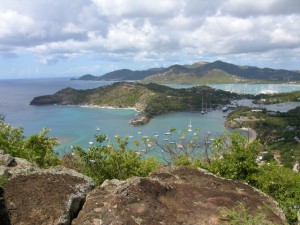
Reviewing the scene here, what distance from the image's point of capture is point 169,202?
12656 millimetres

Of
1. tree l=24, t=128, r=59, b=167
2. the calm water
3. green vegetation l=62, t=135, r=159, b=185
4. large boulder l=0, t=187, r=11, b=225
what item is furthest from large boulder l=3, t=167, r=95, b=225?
the calm water

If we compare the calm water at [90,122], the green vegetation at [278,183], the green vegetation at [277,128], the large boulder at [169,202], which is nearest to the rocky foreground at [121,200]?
the large boulder at [169,202]

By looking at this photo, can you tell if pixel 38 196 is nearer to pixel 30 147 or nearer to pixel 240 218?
pixel 240 218

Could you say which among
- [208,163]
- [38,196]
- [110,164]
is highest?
[38,196]

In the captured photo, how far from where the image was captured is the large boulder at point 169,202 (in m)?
11.3

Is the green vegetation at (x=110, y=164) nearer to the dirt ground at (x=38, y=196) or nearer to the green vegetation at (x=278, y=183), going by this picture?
the green vegetation at (x=278, y=183)

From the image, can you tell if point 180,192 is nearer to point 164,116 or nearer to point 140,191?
point 140,191

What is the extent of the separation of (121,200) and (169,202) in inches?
73.3

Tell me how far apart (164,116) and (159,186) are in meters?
147

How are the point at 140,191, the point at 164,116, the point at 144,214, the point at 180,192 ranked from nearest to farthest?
the point at 144,214, the point at 140,191, the point at 180,192, the point at 164,116

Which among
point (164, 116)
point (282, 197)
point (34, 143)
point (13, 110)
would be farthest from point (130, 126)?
point (282, 197)

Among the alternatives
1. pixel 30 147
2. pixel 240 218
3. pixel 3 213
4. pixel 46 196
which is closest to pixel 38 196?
pixel 46 196

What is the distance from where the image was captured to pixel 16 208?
473 inches

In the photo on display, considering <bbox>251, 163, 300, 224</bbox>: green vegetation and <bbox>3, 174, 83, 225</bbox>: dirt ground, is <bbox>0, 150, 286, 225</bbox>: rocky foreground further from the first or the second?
<bbox>251, 163, 300, 224</bbox>: green vegetation
